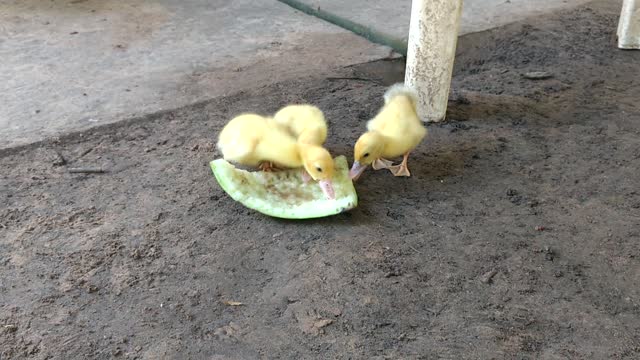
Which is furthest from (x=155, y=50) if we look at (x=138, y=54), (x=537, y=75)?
(x=537, y=75)

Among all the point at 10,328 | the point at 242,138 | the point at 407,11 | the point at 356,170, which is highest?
the point at 407,11

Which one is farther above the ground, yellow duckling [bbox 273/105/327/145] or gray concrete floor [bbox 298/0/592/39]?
gray concrete floor [bbox 298/0/592/39]

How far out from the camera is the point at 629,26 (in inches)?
141

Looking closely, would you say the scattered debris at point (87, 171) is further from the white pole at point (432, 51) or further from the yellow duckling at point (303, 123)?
the white pole at point (432, 51)

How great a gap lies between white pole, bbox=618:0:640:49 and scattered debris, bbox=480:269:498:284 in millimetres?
2234

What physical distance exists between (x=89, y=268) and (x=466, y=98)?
1836mm

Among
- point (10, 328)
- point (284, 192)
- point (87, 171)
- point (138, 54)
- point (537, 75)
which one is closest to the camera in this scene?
point (10, 328)

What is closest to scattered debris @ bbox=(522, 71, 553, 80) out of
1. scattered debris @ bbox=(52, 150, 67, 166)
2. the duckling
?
the duckling

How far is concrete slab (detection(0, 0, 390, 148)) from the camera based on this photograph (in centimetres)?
288

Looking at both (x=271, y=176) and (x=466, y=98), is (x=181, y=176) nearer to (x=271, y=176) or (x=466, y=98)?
(x=271, y=176)

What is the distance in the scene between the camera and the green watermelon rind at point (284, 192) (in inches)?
84.4

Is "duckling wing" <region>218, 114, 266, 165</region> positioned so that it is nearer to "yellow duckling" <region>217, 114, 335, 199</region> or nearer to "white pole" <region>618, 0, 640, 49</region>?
"yellow duckling" <region>217, 114, 335, 199</region>

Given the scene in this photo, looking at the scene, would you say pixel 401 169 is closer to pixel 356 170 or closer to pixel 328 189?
pixel 356 170

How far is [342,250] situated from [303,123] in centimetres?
52
